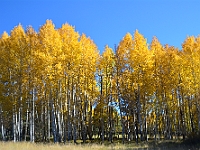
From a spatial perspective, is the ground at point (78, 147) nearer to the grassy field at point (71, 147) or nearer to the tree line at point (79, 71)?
the grassy field at point (71, 147)

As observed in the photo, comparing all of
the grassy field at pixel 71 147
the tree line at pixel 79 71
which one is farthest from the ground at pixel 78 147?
the tree line at pixel 79 71

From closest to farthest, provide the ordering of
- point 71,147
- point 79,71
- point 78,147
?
point 71,147 → point 78,147 → point 79,71

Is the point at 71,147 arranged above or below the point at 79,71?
below

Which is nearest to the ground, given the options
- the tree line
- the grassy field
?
the grassy field

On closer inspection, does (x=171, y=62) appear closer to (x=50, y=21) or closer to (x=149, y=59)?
(x=149, y=59)

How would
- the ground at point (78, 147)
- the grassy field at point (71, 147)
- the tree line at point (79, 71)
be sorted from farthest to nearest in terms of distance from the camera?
the tree line at point (79, 71) < the ground at point (78, 147) < the grassy field at point (71, 147)

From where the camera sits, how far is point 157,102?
2322 cm

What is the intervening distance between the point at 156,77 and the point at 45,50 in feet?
32.2

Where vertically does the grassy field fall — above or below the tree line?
below

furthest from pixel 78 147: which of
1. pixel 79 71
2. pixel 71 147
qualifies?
pixel 79 71

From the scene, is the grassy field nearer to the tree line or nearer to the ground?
the ground

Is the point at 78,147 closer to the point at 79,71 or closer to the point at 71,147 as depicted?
the point at 71,147

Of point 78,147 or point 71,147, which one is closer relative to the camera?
point 71,147

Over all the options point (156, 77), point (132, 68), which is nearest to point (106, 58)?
point (132, 68)
